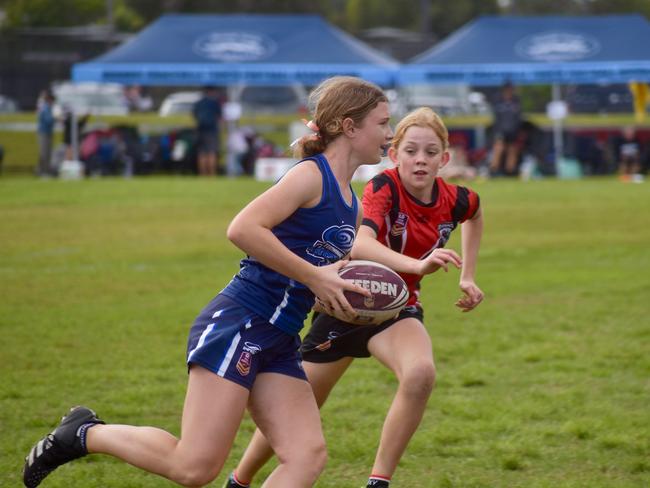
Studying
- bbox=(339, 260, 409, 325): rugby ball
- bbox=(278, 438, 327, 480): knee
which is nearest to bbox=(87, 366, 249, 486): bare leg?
bbox=(278, 438, 327, 480): knee

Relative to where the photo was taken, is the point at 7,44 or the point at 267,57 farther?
the point at 7,44

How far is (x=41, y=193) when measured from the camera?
21672 millimetres

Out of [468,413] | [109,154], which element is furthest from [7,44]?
[468,413]

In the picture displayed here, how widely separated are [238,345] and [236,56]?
23.0m

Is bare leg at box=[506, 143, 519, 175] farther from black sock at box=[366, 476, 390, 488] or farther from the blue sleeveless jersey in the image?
the blue sleeveless jersey

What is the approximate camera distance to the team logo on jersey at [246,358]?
4.41 meters

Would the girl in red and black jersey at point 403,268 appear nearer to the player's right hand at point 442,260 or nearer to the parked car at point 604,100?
the player's right hand at point 442,260

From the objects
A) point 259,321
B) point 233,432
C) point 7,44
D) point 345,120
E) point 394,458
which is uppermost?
point 345,120

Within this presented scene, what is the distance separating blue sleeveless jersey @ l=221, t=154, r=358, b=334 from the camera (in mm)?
4496

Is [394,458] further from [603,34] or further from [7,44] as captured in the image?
[7,44]

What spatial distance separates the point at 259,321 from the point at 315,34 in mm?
23820

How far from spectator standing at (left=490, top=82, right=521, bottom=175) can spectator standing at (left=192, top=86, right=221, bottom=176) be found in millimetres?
6381

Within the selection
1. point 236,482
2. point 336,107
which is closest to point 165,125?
point 236,482

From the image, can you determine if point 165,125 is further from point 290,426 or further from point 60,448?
point 290,426
